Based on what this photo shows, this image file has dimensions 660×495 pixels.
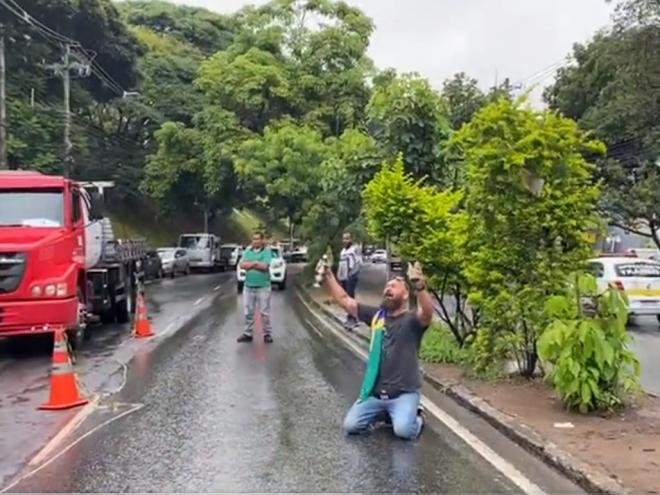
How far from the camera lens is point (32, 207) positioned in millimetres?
13719

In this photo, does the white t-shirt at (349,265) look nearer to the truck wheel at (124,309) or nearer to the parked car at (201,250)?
the truck wheel at (124,309)

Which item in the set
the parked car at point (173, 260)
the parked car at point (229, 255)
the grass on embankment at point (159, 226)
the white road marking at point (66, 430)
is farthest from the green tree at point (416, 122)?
the parked car at point (229, 255)

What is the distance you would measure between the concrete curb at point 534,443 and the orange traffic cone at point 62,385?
13.5 ft

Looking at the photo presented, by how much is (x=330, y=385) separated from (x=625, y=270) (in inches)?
434

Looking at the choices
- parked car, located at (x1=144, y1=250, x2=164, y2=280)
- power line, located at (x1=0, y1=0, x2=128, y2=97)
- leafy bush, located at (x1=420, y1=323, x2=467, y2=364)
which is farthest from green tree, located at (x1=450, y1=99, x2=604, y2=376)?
parked car, located at (x1=144, y1=250, x2=164, y2=280)

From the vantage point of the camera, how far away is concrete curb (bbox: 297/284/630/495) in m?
6.05

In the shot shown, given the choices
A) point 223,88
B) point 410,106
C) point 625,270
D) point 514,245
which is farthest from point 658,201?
point 514,245

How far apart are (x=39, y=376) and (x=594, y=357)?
7163 millimetres

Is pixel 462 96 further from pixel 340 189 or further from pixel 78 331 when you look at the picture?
pixel 78 331

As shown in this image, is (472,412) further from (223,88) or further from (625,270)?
(223,88)

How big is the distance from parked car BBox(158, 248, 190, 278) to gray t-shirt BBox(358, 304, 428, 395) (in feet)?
109

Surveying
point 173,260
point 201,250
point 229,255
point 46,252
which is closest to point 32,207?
point 46,252

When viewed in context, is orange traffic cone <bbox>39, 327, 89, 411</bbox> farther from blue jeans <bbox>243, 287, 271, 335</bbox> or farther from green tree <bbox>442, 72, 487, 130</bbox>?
green tree <bbox>442, 72, 487, 130</bbox>

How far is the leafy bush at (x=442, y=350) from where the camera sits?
1199cm
